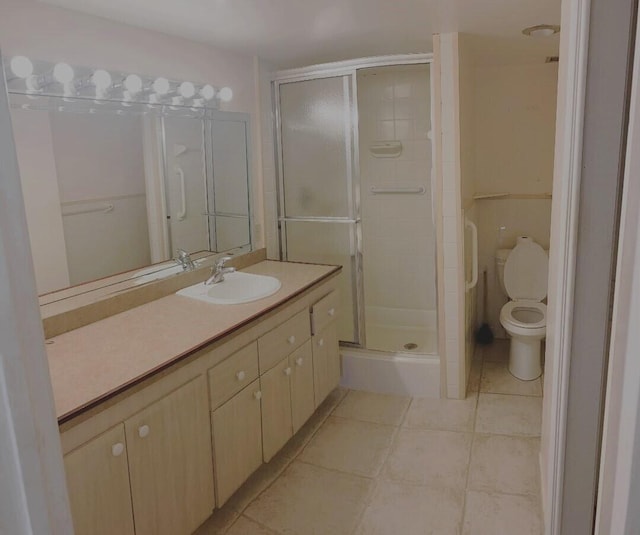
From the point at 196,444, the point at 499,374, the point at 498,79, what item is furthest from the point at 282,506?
the point at 498,79

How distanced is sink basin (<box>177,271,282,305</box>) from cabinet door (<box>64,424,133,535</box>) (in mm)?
976

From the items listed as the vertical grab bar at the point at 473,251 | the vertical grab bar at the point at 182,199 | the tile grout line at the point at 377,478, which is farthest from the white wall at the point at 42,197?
the vertical grab bar at the point at 473,251

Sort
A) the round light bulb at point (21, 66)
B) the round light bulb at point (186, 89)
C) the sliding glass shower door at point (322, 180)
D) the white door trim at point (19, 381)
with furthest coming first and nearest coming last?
the sliding glass shower door at point (322, 180)
the round light bulb at point (186, 89)
the round light bulb at point (21, 66)
the white door trim at point (19, 381)

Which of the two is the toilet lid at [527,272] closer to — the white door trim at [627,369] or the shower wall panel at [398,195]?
the shower wall panel at [398,195]

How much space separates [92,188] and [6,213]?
188 centimetres

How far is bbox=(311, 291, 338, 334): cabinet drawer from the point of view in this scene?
2.91 metres

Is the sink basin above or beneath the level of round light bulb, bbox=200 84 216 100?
beneath

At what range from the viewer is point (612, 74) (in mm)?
1285

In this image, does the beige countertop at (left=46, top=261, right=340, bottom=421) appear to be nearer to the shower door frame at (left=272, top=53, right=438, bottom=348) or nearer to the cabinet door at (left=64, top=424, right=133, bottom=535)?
the cabinet door at (left=64, top=424, right=133, bottom=535)

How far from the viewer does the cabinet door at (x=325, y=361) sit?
2.97 metres

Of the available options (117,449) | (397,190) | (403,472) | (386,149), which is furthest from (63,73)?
(397,190)

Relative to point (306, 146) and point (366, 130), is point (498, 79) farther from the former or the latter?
point (306, 146)

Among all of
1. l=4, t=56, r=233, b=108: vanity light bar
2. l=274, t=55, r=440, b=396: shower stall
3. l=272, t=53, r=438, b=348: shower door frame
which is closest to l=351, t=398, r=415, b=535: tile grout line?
l=274, t=55, r=440, b=396: shower stall

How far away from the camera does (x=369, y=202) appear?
418 cm
